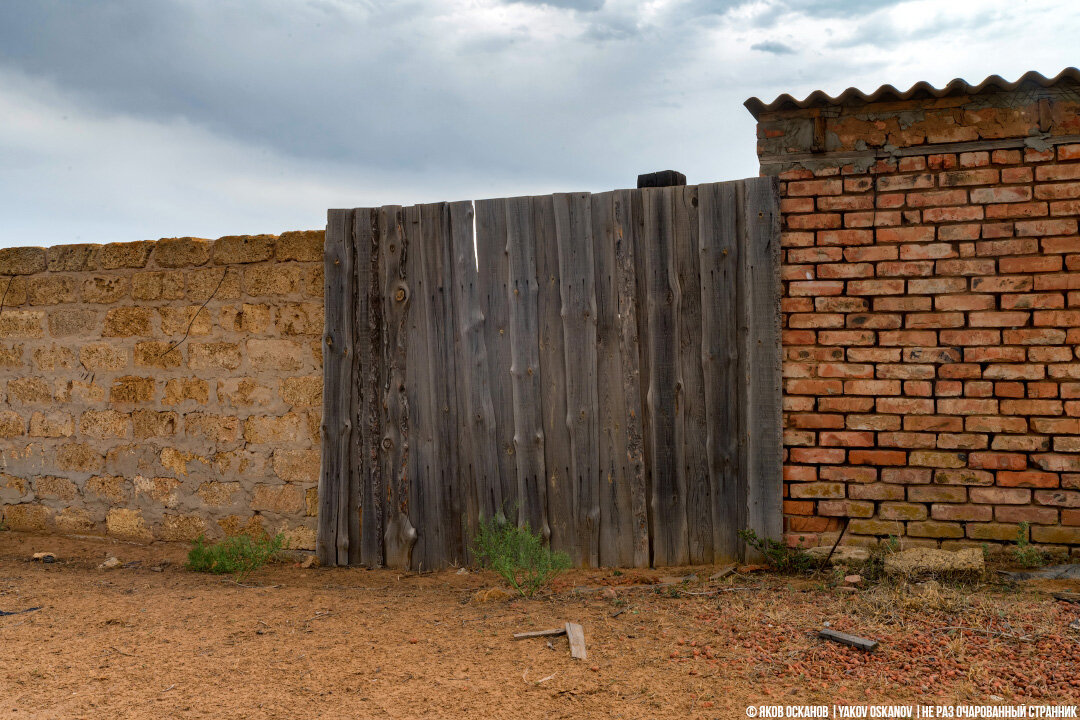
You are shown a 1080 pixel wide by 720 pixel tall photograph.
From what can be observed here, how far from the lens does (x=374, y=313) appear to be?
15.2 feet

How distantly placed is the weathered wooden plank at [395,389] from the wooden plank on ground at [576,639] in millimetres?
→ 1617

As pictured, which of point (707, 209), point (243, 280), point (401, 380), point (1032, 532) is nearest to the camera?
point (1032, 532)

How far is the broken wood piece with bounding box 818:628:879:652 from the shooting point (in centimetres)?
292

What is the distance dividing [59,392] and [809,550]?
16.6ft

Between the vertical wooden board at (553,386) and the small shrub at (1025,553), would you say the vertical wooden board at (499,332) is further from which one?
the small shrub at (1025,553)

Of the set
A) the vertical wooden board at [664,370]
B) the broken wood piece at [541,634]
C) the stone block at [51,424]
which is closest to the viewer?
the broken wood piece at [541,634]

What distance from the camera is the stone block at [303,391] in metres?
4.78

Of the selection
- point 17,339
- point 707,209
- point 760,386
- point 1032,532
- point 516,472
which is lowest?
point 1032,532

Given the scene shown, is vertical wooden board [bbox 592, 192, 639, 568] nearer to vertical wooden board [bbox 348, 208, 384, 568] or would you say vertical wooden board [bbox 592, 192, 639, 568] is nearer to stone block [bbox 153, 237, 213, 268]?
vertical wooden board [bbox 348, 208, 384, 568]

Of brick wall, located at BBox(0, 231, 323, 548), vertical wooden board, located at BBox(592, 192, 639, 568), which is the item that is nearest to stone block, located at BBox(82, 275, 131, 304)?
brick wall, located at BBox(0, 231, 323, 548)

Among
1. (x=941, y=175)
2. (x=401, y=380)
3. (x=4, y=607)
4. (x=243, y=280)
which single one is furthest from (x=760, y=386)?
(x=4, y=607)

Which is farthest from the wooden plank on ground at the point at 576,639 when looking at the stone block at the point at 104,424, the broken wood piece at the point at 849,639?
the stone block at the point at 104,424

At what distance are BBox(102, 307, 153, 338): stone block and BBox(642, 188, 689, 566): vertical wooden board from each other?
3390 mm

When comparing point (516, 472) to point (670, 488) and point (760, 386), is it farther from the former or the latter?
point (760, 386)
